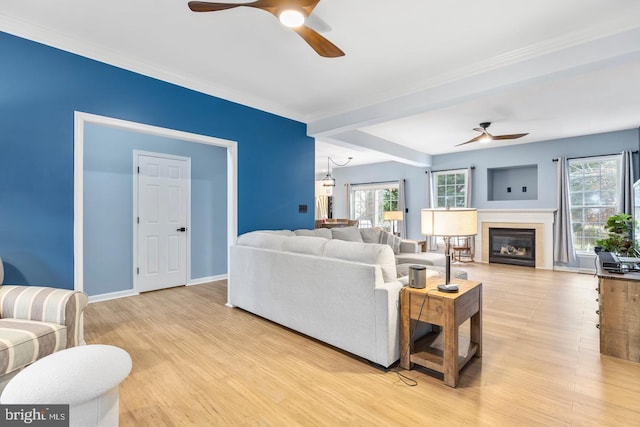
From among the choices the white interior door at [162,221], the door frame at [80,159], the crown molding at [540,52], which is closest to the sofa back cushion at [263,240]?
the door frame at [80,159]

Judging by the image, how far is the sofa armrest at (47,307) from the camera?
2.02 metres

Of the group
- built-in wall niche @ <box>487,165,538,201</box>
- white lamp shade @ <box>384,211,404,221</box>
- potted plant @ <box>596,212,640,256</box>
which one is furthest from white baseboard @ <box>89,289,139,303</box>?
built-in wall niche @ <box>487,165,538,201</box>

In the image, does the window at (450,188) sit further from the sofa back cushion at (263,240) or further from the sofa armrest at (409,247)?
the sofa back cushion at (263,240)

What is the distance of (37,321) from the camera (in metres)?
2.01

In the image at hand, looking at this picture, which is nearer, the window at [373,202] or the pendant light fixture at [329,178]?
the pendant light fixture at [329,178]

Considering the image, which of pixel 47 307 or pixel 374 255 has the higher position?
pixel 374 255

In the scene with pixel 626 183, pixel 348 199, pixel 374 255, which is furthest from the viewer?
pixel 348 199

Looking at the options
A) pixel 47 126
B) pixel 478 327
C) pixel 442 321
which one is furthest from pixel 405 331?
pixel 47 126

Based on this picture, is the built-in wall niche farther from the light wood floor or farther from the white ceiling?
the light wood floor

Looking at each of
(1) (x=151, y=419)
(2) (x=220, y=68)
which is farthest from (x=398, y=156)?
(1) (x=151, y=419)

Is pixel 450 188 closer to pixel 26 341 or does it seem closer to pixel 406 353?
pixel 406 353

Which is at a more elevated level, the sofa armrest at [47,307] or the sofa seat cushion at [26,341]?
the sofa armrest at [47,307]

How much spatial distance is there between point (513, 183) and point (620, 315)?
5323mm

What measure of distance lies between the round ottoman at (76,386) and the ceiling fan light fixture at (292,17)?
209 cm
